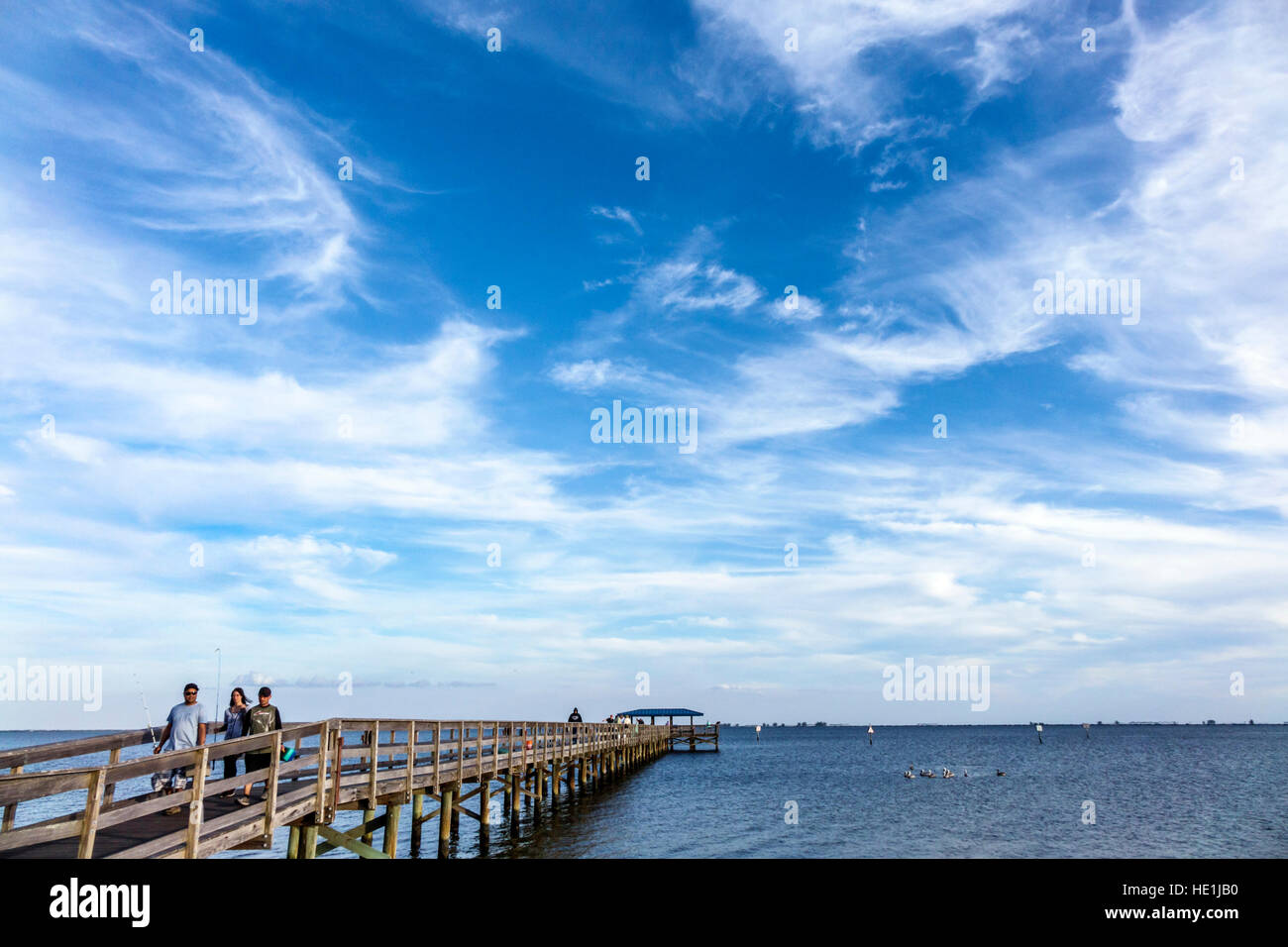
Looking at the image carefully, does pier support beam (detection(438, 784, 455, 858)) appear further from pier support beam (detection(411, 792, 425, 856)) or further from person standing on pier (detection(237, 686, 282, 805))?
person standing on pier (detection(237, 686, 282, 805))

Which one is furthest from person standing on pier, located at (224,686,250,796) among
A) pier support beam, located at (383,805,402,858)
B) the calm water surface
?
the calm water surface

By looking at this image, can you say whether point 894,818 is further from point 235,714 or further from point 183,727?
point 183,727

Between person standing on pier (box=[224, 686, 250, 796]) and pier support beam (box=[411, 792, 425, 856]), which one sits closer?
person standing on pier (box=[224, 686, 250, 796])

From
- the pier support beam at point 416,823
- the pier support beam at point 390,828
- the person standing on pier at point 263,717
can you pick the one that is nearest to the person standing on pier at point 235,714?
the person standing on pier at point 263,717

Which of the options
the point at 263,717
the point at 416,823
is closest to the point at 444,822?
the point at 416,823

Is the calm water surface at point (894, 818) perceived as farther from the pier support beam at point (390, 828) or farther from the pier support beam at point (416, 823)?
the pier support beam at point (390, 828)

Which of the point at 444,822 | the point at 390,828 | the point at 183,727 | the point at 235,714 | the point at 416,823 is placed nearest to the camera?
the point at 183,727

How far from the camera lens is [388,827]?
15.9 metres

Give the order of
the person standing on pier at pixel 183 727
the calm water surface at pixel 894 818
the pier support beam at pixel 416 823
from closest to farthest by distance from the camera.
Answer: the person standing on pier at pixel 183 727, the pier support beam at pixel 416 823, the calm water surface at pixel 894 818

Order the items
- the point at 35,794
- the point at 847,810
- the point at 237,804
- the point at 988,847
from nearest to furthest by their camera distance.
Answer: the point at 35,794
the point at 237,804
the point at 988,847
the point at 847,810
